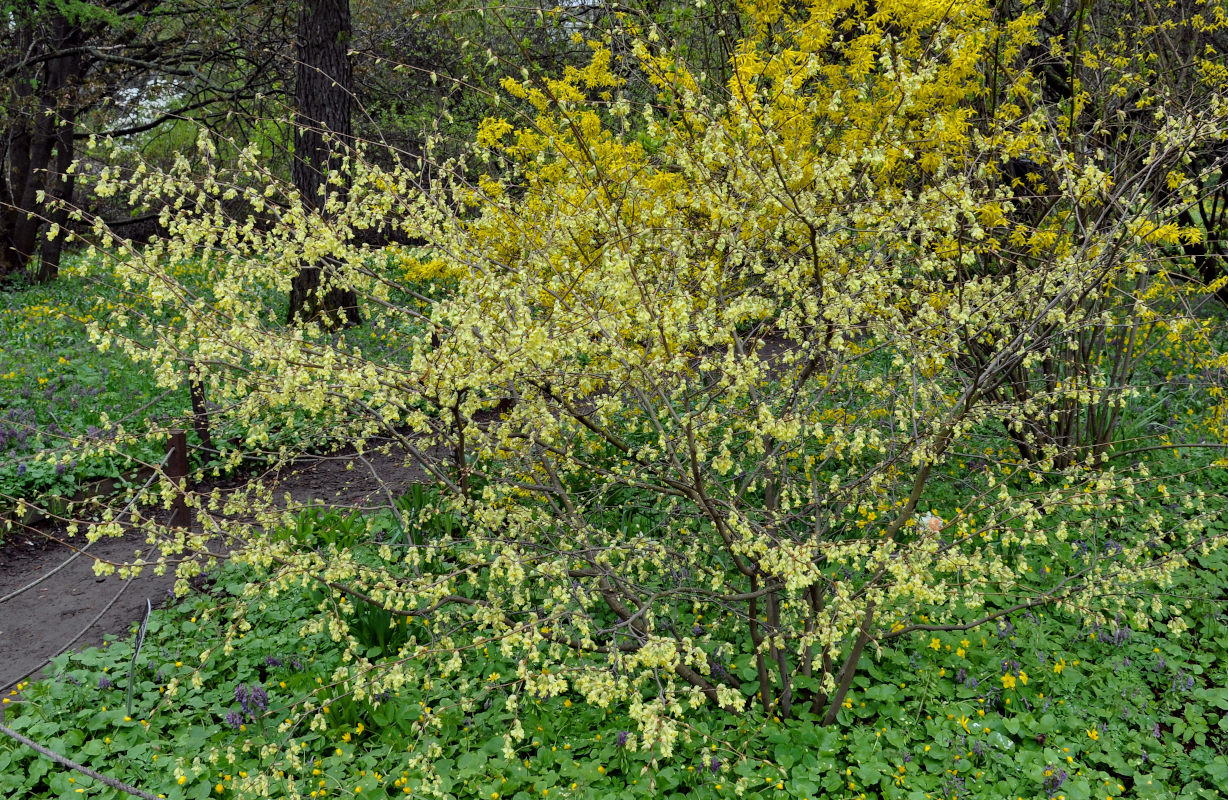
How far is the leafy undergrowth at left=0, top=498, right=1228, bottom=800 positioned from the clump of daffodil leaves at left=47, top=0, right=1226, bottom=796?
16 cm

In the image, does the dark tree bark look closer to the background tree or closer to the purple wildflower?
the background tree

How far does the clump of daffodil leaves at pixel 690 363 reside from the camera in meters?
2.96

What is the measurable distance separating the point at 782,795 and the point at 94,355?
895cm

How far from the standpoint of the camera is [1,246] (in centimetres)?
1292

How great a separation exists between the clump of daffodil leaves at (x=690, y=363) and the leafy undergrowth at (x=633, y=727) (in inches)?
6.2

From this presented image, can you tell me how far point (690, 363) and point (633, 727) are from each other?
1.96 m

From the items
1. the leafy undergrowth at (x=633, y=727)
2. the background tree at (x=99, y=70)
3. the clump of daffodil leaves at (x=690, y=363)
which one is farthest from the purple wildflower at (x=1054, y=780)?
the background tree at (x=99, y=70)

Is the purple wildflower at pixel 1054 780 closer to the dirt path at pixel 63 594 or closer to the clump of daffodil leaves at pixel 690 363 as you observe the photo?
the clump of daffodil leaves at pixel 690 363

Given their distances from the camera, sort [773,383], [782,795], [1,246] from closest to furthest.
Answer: [782,795] < [773,383] < [1,246]

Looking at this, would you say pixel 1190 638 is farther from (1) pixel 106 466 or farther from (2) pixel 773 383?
(1) pixel 106 466

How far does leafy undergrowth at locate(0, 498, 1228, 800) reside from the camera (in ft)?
11.3

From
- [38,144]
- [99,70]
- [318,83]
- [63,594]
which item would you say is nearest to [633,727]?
[63,594]

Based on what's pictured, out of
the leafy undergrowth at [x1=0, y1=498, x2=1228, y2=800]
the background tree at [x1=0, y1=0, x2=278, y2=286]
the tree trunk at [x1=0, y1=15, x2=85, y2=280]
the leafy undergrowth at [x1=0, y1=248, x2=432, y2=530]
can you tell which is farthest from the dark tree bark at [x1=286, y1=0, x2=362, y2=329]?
the leafy undergrowth at [x1=0, y1=498, x2=1228, y2=800]

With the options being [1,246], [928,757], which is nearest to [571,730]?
[928,757]
